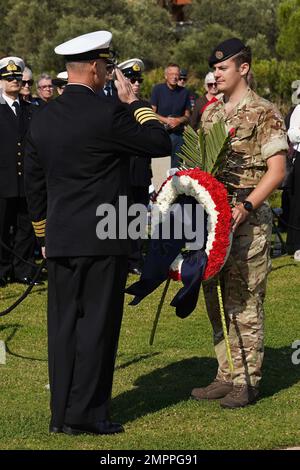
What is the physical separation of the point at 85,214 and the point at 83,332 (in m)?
0.68

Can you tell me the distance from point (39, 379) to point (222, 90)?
8.21ft

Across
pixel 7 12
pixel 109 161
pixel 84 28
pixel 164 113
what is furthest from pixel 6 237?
pixel 7 12

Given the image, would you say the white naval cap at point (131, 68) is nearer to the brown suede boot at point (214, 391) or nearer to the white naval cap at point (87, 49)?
the brown suede boot at point (214, 391)

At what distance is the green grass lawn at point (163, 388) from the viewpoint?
5848 mm

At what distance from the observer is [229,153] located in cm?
638

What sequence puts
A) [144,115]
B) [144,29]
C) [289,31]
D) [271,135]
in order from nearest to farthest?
[144,115]
[271,135]
[289,31]
[144,29]

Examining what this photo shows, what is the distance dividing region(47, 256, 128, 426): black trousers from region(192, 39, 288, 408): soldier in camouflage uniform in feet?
2.95

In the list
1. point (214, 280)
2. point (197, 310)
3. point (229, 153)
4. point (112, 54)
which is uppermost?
point (112, 54)

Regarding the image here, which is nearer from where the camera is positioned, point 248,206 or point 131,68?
point 248,206

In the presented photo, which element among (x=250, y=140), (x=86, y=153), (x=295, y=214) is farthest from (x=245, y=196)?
(x=295, y=214)

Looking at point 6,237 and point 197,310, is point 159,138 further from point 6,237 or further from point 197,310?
point 6,237

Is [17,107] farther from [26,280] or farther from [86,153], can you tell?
[86,153]

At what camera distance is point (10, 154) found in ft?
36.9

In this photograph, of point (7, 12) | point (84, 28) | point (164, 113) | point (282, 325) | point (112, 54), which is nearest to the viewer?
point (112, 54)
